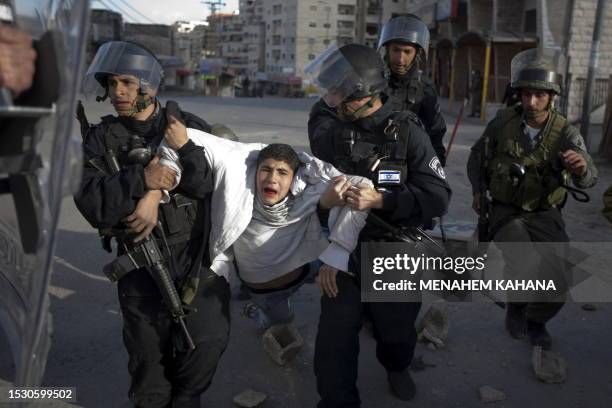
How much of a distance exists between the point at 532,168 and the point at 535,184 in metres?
0.10

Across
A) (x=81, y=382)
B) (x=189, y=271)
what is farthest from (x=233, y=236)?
(x=81, y=382)

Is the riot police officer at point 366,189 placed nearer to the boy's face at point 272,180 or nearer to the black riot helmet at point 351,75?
the black riot helmet at point 351,75

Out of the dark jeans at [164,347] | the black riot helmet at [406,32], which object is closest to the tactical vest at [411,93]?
the black riot helmet at [406,32]

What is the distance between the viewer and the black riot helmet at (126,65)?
8.30ft

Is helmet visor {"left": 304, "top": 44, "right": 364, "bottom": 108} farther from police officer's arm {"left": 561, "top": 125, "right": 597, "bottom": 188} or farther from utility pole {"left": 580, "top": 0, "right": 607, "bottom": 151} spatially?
utility pole {"left": 580, "top": 0, "right": 607, "bottom": 151}

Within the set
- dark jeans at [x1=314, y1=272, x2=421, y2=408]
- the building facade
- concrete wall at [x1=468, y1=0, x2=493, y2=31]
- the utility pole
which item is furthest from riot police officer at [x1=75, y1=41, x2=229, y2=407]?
concrete wall at [x1=468, y1=0, x2=493, y2=31]

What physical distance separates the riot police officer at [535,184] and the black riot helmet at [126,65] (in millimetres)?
2129

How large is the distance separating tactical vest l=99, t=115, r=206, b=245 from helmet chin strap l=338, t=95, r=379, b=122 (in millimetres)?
847

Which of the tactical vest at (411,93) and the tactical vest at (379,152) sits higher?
the tactical vest at (411,93)

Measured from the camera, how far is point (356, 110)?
273cm

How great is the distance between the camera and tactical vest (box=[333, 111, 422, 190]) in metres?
2.65

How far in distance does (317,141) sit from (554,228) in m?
1.59

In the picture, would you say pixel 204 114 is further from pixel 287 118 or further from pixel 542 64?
pixel 542 64

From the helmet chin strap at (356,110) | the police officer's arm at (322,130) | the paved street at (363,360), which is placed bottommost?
the paved street at (363,360)
